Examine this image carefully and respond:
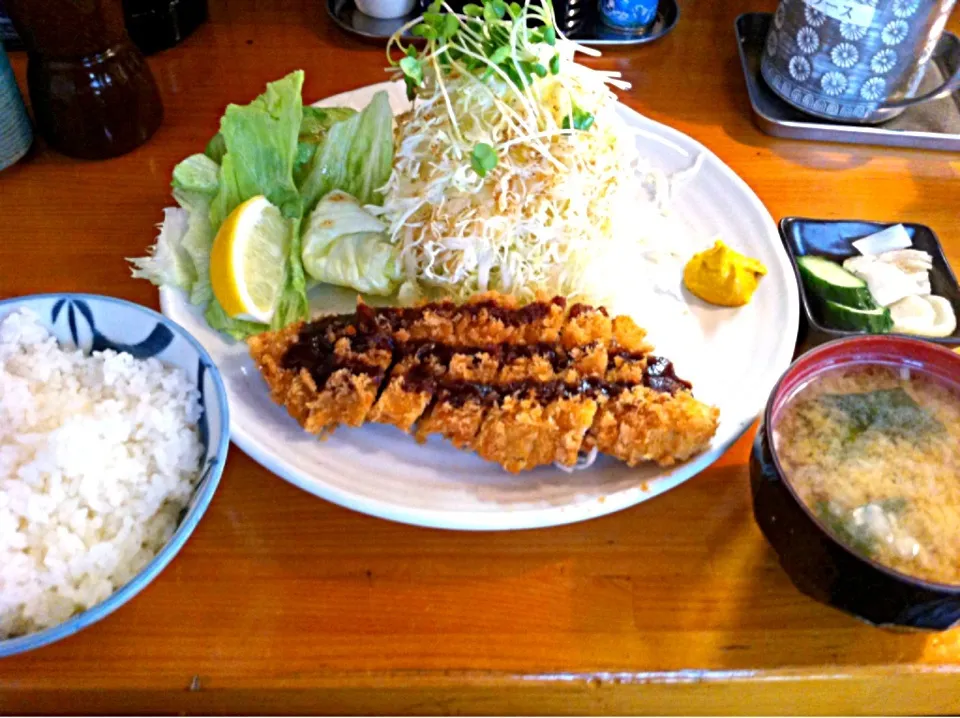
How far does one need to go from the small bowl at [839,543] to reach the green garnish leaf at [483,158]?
2.73ft

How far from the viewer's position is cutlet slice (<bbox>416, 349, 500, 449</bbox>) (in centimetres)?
133

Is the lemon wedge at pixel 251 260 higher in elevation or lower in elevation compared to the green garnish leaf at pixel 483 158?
lower

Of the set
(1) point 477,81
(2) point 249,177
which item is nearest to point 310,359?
(2) point 249,177

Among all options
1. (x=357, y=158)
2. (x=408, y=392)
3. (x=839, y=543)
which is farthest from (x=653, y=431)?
(x=357, y=158)

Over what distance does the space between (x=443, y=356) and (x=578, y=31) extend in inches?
68.0

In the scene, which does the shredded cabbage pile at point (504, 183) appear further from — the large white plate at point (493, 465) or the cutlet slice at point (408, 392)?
the cutlet slice at point (408, 392)

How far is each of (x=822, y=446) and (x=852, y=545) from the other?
184 millimetres

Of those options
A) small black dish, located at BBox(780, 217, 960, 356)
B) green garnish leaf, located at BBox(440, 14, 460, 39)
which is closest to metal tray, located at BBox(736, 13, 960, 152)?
small black dish, located at BBox(780, 217, 960, 356)

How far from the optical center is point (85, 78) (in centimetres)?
187

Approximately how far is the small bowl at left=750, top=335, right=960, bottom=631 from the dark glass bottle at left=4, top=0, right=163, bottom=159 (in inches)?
73.5

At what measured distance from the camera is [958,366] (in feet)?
4.14

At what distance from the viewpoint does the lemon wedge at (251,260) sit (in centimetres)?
154

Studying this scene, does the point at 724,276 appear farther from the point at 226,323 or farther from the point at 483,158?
the point at 226,323

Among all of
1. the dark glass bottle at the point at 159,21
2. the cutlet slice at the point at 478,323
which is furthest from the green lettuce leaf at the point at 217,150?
the dark glass bottle at the point at 159,21
